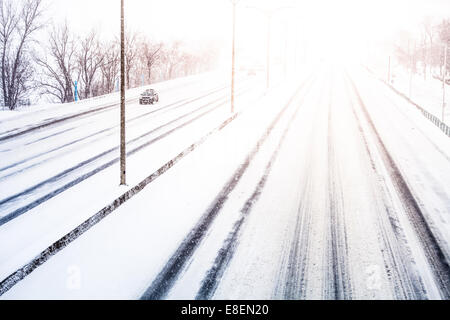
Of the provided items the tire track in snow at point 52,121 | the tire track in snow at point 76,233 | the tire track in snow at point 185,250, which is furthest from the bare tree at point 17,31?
the tire track in snow at point 185,250

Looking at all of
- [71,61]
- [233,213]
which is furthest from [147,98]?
[71,61]

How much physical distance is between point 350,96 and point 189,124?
68.8 feet

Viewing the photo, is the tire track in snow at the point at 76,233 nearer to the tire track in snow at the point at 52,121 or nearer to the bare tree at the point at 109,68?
the tire track in snow at the point at 52,121

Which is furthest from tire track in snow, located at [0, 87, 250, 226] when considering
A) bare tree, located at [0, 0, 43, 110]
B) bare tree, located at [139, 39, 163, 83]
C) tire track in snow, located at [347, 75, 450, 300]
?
bare tree, located at [139, 39, 163, 83]

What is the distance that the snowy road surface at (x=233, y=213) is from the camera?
8.24 m

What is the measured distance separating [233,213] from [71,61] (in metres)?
53.9

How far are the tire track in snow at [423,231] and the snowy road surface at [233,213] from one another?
0.05m

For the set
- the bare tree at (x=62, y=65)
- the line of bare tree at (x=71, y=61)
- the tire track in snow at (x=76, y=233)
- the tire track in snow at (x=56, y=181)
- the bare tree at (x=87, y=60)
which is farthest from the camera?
the bare tree at (x=87, y=60)

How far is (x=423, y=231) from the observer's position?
10.8 m

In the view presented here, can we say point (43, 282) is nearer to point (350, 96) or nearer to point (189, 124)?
point (189, 124)

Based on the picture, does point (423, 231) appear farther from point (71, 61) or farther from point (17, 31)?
point (71, 61)

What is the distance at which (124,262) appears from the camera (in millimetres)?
8984
